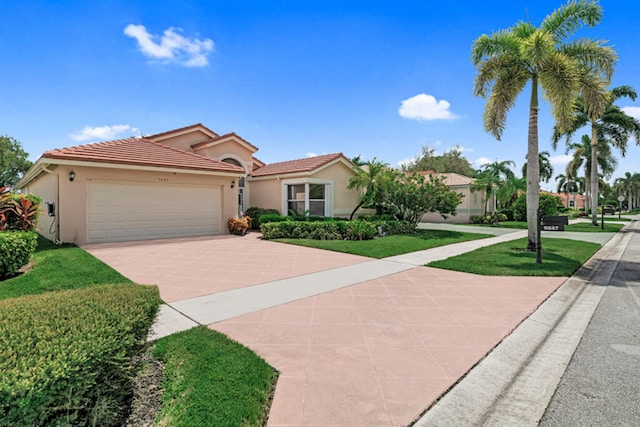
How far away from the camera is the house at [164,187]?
12094mm

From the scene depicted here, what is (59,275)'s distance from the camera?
7.04 m

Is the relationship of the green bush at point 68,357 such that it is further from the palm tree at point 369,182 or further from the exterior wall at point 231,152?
the exterior wall at point 231,152

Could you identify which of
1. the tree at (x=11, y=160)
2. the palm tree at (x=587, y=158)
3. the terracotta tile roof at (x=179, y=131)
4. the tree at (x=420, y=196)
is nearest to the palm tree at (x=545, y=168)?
the palm tree at (x=587, y=158)

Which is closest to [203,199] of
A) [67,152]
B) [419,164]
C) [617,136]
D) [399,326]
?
[67,152]

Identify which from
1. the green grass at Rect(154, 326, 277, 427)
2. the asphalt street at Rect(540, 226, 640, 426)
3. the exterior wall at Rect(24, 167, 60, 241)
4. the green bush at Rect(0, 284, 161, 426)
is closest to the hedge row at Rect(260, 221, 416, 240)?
the exterior wall at Rect(24, 167, 60, 241)

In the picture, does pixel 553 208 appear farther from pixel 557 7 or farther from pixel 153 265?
pixel 153 265

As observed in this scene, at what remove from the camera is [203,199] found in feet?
51.4

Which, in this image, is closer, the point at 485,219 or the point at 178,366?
the point at 178,366

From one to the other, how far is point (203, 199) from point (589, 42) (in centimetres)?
1652

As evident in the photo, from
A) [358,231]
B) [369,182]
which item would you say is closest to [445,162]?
[369,182]

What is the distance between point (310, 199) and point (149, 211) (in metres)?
8.69

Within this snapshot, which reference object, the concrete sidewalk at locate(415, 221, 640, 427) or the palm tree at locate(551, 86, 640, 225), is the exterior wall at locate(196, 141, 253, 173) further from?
the palm tree at locate(551, 86, 640, 225)

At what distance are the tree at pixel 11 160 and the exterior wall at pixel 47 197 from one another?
28078 millimetres

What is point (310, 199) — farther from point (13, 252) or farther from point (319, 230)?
point (13, 252)
